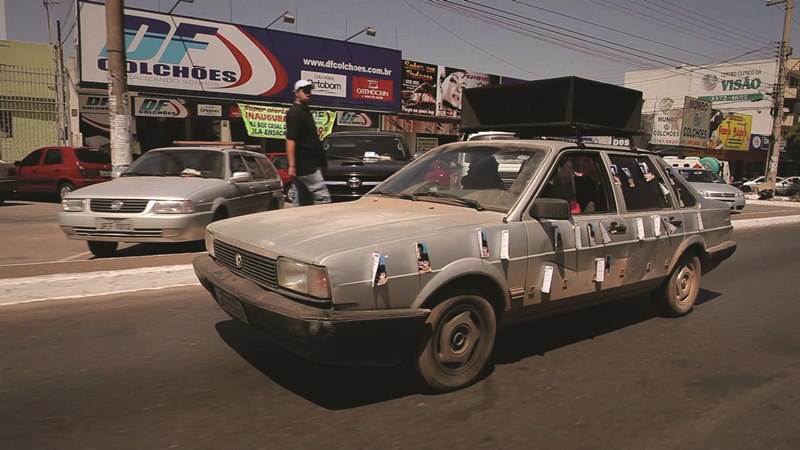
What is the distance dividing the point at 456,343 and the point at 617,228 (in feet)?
Result: 5.90

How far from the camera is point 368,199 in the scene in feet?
14.1

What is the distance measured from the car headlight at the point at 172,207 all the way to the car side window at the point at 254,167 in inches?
77.8

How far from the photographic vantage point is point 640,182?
15.7 feet

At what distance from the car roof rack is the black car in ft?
13.8

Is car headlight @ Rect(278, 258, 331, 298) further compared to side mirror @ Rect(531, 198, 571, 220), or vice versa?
side mirror @ Rect(531, 198, 571, 220)

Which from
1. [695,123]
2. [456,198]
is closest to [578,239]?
[456,198]

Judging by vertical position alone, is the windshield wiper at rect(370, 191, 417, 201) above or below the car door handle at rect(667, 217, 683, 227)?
above

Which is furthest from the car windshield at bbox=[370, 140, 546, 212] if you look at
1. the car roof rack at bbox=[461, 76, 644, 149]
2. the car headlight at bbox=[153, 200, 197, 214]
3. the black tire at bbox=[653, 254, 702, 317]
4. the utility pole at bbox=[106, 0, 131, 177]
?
the utility pole at bbox=[106, 0, 131, 177]

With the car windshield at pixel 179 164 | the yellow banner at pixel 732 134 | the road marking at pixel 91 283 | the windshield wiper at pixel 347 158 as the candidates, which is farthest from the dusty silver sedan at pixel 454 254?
the yellow banner at pixel 732 134

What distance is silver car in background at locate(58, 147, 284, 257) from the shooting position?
21.4 ft

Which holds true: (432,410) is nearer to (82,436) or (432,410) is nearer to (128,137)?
(82,436)

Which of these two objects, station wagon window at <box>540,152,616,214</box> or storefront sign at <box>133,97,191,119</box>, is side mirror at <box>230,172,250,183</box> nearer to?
station wagon window at <box>540,152,616,214</box>

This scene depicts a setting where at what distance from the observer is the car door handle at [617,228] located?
421 centimetres

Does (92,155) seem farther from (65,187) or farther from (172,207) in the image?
(172,207)
